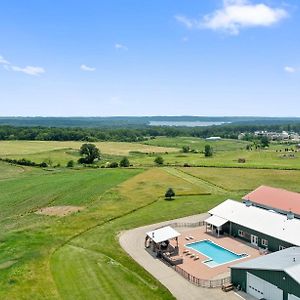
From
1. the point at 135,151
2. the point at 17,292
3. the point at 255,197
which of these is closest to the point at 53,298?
the point at 17,292

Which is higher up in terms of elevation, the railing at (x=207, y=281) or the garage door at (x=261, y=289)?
the garage door at (x=261, y=289)

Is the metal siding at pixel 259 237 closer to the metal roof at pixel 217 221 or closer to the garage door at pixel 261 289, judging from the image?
the metal roof at pixel 217 221

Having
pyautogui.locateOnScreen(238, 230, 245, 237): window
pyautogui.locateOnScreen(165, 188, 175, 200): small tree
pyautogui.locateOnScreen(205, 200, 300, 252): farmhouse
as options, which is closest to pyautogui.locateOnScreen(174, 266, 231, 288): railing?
pyautogui.locateOnScreen(205, 200, 300, 252): farmhouse

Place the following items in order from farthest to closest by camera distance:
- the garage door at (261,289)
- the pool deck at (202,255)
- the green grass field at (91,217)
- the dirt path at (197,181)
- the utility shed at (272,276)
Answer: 1. the dirt path at (197,181)
2. the pool deck at (202,255)
3. the green grass field at (91,217)
4. the garage door at (261,289)
5. the utility shed at (272,276)

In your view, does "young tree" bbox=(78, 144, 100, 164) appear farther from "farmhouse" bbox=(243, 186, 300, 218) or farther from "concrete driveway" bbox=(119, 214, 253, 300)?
"concrete driveway" bbox=(119, 214, 253, 300)

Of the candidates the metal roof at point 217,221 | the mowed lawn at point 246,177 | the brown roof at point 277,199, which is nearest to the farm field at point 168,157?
the mowed lawn at point 246,177

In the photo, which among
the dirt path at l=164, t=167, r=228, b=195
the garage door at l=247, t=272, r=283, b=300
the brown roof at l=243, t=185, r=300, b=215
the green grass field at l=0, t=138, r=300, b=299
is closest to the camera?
the garage door at l=247, t=272, r=283, b=300

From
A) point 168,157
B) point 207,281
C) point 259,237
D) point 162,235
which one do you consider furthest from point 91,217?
point 168,157

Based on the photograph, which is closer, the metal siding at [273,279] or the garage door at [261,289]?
the metal siding at [273,279]
